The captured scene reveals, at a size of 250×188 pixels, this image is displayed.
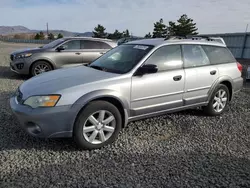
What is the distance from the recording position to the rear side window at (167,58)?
3.82 m

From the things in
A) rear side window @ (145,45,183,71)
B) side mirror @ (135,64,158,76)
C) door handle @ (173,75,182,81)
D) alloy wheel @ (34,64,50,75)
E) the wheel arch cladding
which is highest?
rear side window @ (145,45,183,71)

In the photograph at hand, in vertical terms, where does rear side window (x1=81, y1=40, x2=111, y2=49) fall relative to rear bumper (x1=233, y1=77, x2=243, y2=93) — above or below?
above

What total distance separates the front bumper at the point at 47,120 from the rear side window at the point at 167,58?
161 cm

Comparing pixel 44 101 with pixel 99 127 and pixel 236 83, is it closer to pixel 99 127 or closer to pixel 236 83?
pixel 99 127

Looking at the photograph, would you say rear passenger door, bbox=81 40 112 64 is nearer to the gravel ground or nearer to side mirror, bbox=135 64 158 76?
the gravel ground

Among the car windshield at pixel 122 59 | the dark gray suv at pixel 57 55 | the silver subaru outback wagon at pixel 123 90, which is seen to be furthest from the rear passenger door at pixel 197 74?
the dark gray suv at pixel 57 55

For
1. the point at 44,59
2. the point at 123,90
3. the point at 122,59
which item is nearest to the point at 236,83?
the point at 122,59

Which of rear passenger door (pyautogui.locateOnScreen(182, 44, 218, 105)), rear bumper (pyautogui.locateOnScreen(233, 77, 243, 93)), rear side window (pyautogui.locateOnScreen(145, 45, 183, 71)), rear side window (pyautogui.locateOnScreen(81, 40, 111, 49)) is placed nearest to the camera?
rear side window (pyautogui.locateOnScreen(145, 45, 183, 71))

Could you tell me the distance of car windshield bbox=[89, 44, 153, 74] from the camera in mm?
3709

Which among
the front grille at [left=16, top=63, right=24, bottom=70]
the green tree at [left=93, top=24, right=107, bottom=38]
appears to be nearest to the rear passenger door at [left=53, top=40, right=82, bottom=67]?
the front grille at [left=16, top=63, right=24, bottom=70]

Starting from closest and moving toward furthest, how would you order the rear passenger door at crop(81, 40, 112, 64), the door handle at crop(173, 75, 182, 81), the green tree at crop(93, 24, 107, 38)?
the door handle at crop(173, 75, 182, 81)
the rear passenger door at crop(81, 40, 112, 64)
the green tree at crop(93, 24, 107, 38)

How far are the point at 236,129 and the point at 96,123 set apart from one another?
106 inches

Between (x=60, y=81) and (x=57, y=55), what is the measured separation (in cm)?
482

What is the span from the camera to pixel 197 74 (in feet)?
13.8
